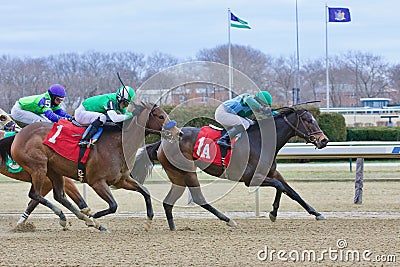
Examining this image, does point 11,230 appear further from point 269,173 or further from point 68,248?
point 269,173

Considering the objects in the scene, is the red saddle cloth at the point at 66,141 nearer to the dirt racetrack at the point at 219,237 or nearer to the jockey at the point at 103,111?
the jockey at the point at 103,111

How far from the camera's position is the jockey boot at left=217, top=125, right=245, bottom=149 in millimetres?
9172

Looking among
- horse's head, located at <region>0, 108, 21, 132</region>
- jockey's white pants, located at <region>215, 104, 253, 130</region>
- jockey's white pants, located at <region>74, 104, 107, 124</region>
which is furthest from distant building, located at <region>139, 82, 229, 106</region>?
horse's head, located at <region>0, 108, 21, 132</region>

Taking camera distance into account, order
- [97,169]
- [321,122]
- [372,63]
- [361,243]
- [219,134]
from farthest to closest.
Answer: [372,63] → [321,122] → [219,134] → [97,169] → [361,243]

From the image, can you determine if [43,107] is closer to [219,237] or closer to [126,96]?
[126,96]

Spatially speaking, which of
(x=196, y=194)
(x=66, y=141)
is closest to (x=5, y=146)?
(x=66, y=141)

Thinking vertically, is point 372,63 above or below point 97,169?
above

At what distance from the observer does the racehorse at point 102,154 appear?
8695 millimetres

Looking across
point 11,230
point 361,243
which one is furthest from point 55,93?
point 361,243

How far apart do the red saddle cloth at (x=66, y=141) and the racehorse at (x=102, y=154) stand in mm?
61

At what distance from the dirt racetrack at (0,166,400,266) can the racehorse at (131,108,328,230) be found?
448 mm

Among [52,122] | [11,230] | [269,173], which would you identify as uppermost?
[52,122]

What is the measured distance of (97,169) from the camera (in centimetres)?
869

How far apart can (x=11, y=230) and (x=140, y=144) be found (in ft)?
6.84
